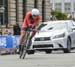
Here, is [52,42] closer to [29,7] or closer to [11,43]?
[11,43]

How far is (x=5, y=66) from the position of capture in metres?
14.5

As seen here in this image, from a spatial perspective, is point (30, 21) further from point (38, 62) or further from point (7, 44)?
point (7, 44)

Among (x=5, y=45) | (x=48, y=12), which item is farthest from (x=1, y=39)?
(x=48, y=12)

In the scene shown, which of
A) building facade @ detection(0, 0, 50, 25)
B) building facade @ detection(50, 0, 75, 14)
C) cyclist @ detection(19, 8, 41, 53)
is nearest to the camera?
cyclist @ detection(19, 8, 41, 53)

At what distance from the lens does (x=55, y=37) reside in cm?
2383

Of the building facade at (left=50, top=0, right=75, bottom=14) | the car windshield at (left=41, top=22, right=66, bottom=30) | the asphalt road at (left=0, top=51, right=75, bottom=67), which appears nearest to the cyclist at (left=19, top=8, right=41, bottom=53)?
the asphalt road at (left=0, top=51, right=75, bottom=67)

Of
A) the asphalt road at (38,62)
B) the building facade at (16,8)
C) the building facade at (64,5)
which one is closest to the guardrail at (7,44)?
the asphalt road at (38,62)

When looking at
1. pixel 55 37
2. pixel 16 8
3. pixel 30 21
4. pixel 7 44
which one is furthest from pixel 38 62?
pixel 16 8

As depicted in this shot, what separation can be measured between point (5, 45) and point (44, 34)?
2.03 metres

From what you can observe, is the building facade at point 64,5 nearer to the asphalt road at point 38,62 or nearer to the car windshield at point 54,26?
the car windshield at point 54,26

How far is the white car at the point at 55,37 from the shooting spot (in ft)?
77.8

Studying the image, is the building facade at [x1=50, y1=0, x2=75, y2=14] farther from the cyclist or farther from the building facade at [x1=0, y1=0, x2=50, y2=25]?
the cyclist

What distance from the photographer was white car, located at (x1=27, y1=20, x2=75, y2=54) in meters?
23.7

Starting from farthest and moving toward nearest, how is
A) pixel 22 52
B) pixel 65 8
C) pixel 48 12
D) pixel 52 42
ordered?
pixel 65 8 < pixel 48 12 < pixel 52 42 < pixel 22 52
